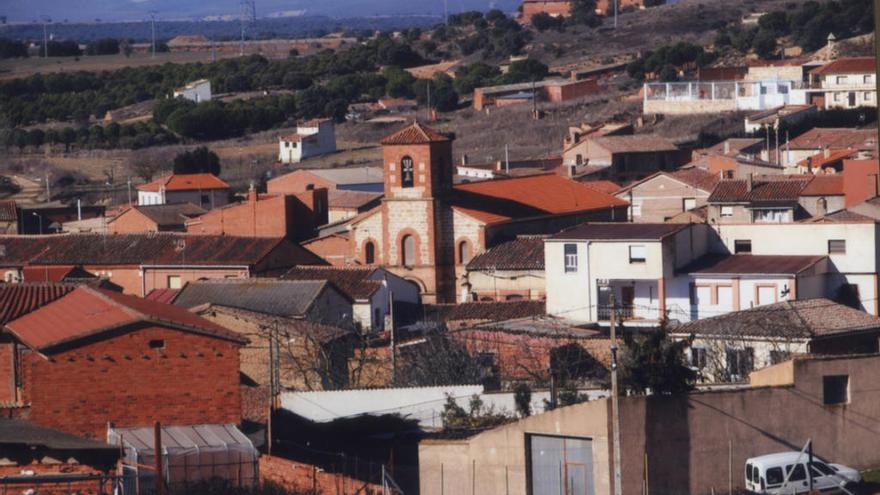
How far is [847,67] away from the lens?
7206 cm

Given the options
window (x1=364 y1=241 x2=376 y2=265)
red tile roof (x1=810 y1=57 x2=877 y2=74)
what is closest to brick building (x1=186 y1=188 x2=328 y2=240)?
window (x1=364 y1=241 x2=376 y2=265)

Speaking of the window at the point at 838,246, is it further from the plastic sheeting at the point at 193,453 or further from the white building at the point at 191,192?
the white building at the point at 191,192

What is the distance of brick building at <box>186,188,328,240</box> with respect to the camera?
47.7m

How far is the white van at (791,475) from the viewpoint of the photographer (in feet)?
67.9

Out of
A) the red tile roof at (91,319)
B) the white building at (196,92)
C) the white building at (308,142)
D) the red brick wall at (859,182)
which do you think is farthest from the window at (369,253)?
the white building at (196,92)

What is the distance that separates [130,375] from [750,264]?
14.9 metres

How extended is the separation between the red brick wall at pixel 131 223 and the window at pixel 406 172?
30.5 ft

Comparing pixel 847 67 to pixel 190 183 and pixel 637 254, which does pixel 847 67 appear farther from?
pixel 637 254

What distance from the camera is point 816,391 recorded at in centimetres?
2194

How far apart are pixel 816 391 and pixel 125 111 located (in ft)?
259

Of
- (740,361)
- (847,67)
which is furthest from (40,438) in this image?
(847,67)

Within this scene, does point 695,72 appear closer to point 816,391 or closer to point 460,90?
point 460,90

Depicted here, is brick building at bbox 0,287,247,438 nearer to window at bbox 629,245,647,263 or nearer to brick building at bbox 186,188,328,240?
window at bbox 629,245,647,263

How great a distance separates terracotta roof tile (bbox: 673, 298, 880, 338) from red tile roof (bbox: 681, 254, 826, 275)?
4.09 metres
